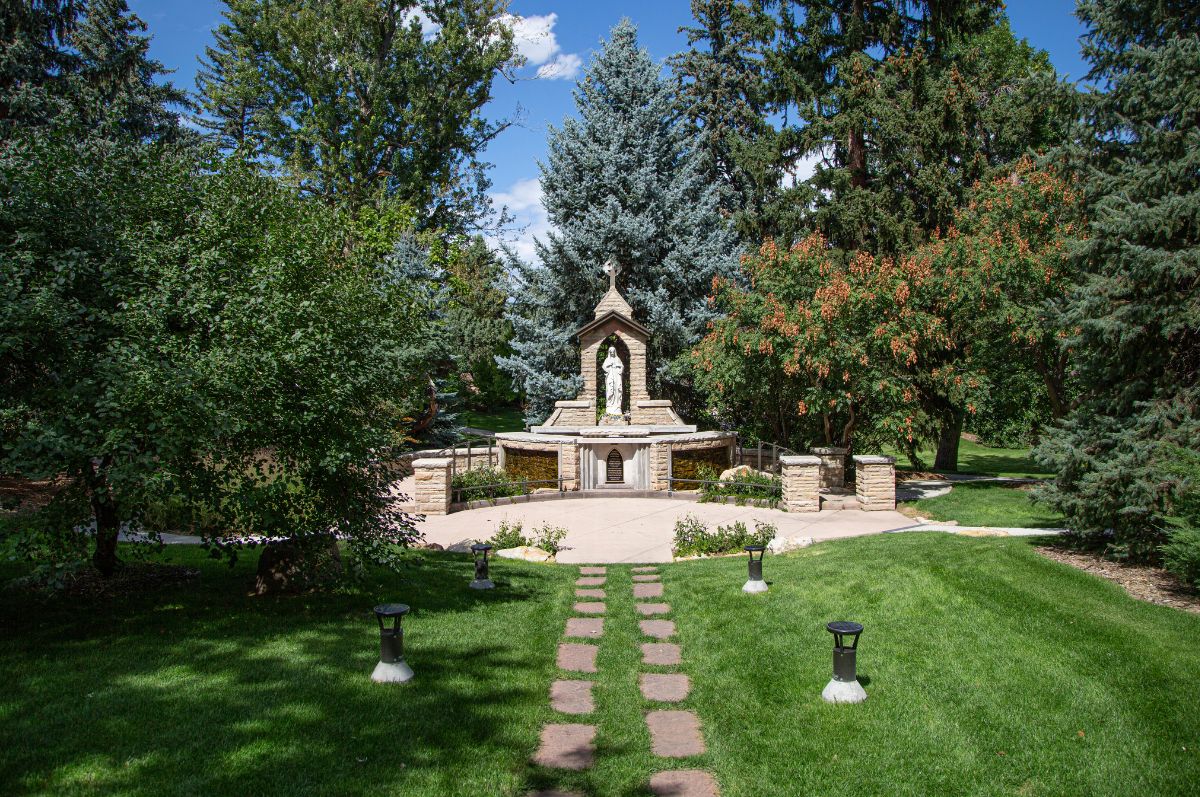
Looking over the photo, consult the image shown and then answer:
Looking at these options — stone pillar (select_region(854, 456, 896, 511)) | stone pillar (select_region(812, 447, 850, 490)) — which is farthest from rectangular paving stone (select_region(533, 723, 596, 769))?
stone pillar (select_region(812, 447, 850, 490))

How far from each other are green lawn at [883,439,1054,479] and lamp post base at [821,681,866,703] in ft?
52.6

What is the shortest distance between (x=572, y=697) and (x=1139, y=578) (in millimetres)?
6765

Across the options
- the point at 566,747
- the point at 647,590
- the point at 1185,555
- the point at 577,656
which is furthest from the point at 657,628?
the point at 1185,555

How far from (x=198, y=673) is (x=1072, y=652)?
23.8 ft

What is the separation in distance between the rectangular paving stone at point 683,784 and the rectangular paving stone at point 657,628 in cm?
294

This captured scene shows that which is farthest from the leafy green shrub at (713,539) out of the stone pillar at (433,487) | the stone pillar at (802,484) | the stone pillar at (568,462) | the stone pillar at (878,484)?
the stone pillar at (568,462)

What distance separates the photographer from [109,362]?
20.5 ft

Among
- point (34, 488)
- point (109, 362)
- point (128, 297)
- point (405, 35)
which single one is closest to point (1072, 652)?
point (109, 362)

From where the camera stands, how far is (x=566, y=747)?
5523 mm

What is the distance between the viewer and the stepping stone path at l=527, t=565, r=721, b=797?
16.8 ft

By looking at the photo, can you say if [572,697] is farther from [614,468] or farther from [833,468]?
[833,468]

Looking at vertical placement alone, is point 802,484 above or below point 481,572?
above

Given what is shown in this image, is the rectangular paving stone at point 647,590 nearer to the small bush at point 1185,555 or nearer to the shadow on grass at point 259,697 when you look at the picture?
the shadow on grass at point 259,697

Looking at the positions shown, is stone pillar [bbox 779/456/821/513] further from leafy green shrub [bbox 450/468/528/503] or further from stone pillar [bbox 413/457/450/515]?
stone pillar [bbox 413/457/450/515]
